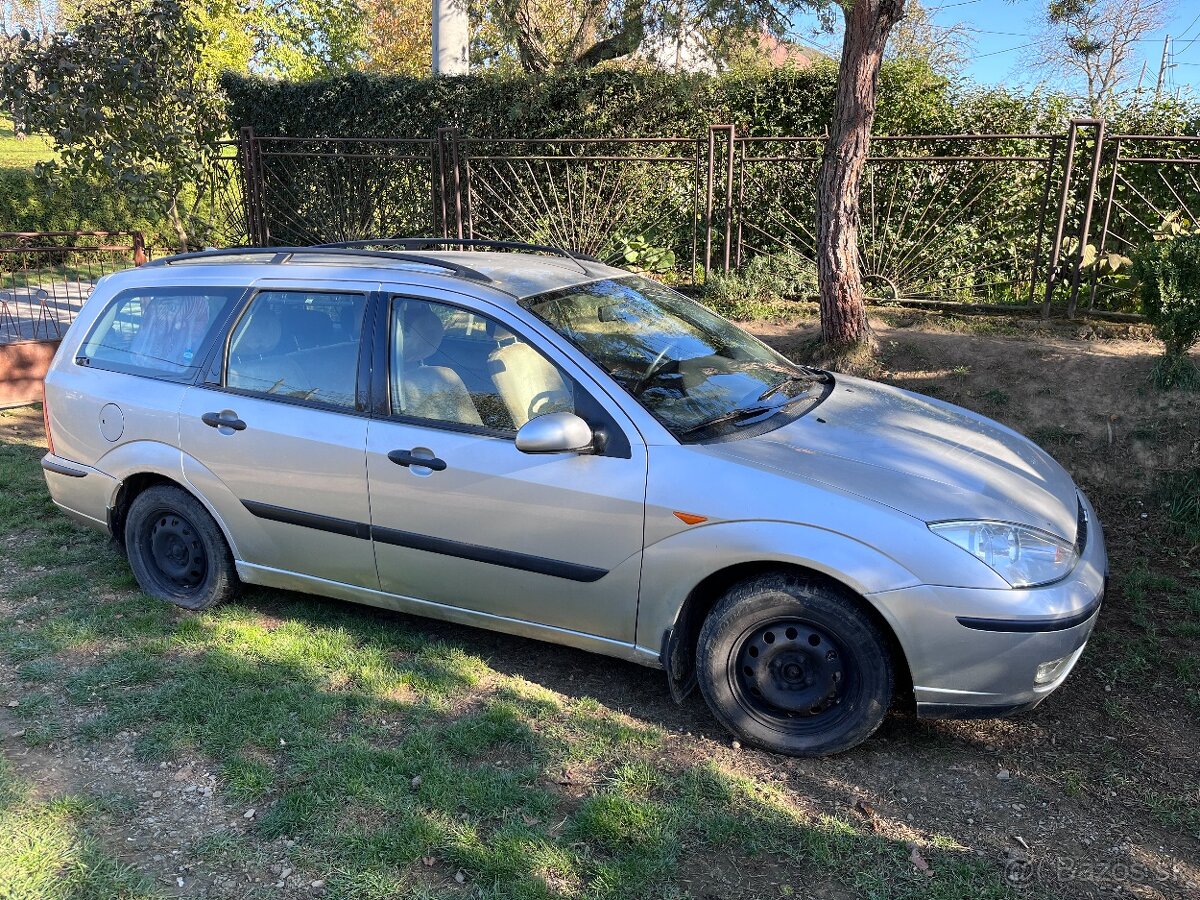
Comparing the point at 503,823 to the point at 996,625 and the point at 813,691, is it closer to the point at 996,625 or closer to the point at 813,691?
the point at 813,691

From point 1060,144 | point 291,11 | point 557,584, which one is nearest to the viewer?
point 557,584

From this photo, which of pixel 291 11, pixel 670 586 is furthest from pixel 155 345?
pixel 291 11

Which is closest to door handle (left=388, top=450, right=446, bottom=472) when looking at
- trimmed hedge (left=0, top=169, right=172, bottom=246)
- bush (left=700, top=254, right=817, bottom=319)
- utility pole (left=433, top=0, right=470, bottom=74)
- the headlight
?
the headlight

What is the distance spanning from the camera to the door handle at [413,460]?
12.2ft

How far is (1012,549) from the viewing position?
3146 mm

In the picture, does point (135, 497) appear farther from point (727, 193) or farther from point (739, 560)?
point (727, 193)

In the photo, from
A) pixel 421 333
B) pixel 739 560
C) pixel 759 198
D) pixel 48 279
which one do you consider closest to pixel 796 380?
pixel 739 560

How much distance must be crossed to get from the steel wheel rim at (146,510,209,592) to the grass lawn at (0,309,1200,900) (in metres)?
0.19

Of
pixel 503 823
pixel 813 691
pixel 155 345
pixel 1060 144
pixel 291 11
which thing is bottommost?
pixel 503 823

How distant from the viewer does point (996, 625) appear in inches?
119

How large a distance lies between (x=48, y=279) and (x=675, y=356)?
14.1 m

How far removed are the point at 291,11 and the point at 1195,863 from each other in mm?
22018

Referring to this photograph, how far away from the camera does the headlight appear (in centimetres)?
309

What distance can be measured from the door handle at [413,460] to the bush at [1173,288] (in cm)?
477
